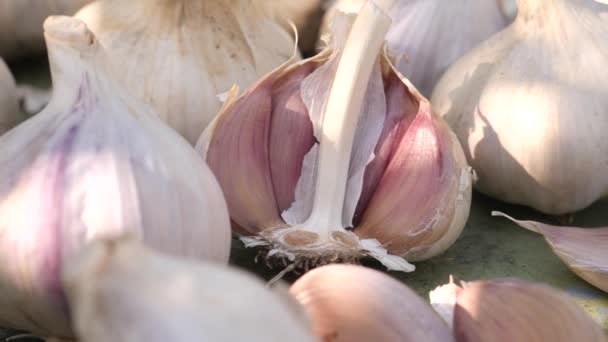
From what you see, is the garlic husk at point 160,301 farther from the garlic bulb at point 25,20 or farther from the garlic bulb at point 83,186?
the garlic bulb at point 25,20

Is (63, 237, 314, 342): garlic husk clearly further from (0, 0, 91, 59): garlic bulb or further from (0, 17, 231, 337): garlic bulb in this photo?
(0, 0, 91, 59): garlic bulb

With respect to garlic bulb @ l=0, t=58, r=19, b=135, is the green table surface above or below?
below

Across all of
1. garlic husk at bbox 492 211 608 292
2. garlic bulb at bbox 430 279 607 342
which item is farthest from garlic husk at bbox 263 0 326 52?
garlic bulb at bbox 430 279 607 342

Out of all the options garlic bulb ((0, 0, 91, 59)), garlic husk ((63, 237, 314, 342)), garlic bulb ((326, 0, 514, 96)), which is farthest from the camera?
garlic bulb ((0, 0, 91, 59))

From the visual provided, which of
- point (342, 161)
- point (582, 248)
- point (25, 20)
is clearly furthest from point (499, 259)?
point (25, 20)

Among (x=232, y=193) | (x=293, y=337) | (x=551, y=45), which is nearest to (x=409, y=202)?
(x=232, y=193)

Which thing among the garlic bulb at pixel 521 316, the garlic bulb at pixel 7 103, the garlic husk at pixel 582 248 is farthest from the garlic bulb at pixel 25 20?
the garlic bulb at pixel 521 316

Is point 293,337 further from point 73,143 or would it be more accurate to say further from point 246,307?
point 73,143
